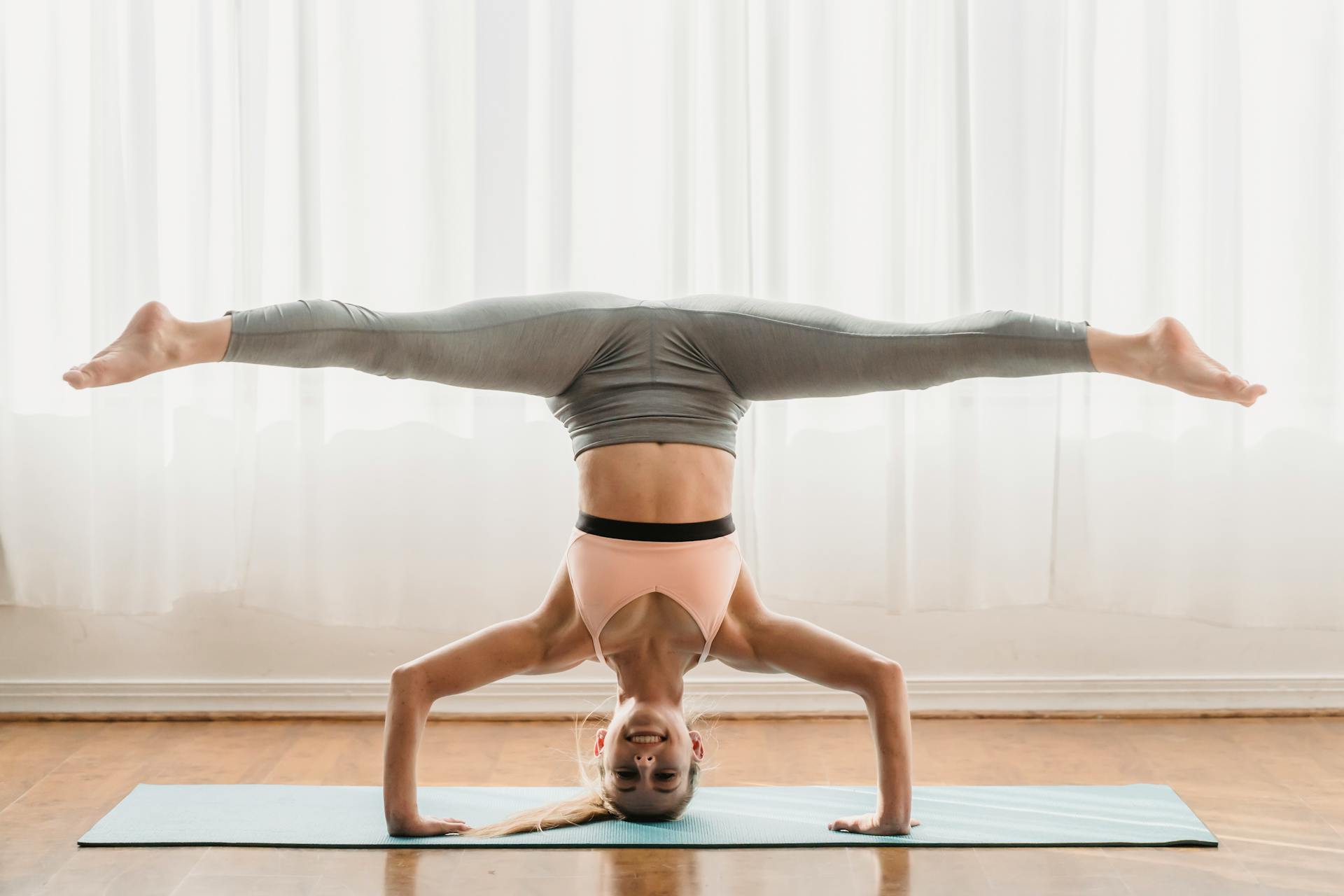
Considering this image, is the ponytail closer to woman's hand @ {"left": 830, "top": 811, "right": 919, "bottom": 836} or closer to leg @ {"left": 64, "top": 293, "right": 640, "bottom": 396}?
woman's hand @ {"left": 830, "top": 811, "right": 919, "bottom": 836}

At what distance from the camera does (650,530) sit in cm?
274

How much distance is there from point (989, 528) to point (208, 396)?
7.08 feet

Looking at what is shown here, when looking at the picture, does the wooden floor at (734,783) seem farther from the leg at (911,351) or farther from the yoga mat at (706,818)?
the leg at (911,351)

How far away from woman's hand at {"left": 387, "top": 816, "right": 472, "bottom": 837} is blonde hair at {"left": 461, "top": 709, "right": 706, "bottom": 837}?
0.03 meters

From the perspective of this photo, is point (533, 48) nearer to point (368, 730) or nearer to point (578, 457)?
point (578, 457)

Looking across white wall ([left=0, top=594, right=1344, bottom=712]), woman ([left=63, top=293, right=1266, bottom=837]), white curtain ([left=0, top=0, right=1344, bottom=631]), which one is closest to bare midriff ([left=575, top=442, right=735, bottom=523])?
woman ([left=63, top=293, right=1266, bottom=837])

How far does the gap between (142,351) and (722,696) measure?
1952 millimetres

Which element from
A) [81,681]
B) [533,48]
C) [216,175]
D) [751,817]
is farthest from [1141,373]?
[81,681]

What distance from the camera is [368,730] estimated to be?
11.8 feet

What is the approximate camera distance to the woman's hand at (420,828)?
105 inches

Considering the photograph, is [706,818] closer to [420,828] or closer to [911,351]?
[420,828]

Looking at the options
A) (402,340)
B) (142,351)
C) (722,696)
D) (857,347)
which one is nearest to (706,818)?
(722,696)

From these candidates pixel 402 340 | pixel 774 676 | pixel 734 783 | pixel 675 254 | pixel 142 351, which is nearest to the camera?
pixel 142 351

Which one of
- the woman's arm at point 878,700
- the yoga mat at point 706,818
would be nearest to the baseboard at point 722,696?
the yoga mat at point 706,818
